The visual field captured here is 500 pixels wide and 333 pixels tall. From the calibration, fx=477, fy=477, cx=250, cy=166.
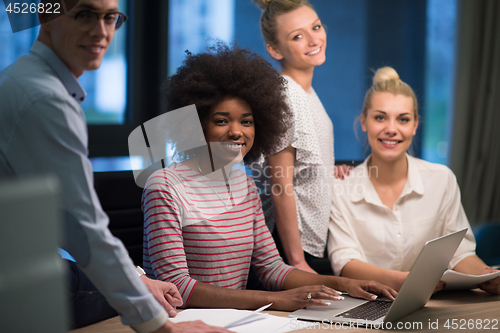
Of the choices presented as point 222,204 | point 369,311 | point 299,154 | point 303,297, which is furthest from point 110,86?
point 369,311

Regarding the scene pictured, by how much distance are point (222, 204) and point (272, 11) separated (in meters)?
0.86

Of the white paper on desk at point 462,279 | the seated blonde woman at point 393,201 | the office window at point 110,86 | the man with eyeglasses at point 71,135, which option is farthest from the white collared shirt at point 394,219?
the office window at point 110,86

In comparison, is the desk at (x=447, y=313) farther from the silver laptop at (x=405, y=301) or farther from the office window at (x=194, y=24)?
the office window at (x=194, y=24)

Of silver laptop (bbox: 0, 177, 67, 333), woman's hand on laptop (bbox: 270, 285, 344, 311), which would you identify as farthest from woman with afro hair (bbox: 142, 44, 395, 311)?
silver laptop (bbox: 0, 177, 67, 333)

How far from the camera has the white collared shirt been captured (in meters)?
1.68

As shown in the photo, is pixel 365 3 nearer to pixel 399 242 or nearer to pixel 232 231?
pixel 399 242

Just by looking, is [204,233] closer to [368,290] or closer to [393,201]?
[368,290]

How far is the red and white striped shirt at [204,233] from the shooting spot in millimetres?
1208

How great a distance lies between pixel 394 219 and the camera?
1701 millimetres

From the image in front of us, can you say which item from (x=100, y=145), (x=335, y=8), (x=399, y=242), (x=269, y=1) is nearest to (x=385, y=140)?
(x=399, y=242)

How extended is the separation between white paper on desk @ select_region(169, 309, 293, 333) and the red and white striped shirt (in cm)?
9

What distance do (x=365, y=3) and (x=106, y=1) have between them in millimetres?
3247

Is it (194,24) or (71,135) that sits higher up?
(194,24)

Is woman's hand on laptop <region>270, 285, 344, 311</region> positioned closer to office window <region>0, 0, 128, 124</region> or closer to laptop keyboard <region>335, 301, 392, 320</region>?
laptop keyboard <region>335, 301, 392, 320</region>
